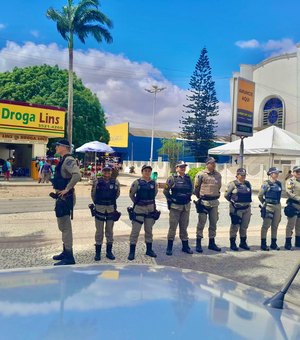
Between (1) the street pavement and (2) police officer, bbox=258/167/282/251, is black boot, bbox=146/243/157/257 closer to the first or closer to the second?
(1) the street pavement

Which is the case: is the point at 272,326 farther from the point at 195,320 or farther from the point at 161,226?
the point at 161,226

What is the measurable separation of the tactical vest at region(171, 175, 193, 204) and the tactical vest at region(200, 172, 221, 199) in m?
0.34

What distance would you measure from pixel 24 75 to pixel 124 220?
28.6 meters

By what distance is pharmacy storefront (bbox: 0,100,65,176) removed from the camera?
22078mm

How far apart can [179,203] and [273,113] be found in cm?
3741

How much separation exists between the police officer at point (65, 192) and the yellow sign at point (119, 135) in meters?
51.1

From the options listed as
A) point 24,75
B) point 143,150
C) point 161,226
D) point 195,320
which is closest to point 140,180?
point 161,226

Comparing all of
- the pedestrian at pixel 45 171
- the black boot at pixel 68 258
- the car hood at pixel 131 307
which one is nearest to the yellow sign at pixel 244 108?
the black boot at pixel 68 258

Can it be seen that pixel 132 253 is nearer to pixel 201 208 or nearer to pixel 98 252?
pixel 98 252

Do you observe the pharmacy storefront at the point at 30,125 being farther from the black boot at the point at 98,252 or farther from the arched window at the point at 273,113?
the arched window at the point at 273,113

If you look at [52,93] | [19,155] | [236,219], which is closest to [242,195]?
[236,219]

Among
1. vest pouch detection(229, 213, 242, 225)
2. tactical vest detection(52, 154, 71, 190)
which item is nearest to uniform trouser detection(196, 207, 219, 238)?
vest pouch detection(229, 213, 242, 225)

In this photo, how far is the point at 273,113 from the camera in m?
40.6

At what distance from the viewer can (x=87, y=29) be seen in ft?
77.7
